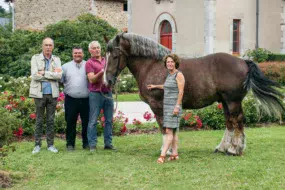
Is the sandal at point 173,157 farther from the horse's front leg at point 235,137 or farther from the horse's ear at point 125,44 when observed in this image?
the horse's ear at point 125,44

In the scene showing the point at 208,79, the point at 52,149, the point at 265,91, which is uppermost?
the point at 208,79

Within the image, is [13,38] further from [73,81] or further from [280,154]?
[280,154]

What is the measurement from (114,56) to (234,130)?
242 centimetres

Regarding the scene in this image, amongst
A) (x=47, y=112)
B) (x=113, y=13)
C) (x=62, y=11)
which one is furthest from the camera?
(x=62, y=11)

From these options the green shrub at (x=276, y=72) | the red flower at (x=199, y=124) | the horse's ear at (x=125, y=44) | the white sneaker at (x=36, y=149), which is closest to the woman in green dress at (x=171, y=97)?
the horse's ear at (x=125, y=44)

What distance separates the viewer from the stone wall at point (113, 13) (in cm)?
3250

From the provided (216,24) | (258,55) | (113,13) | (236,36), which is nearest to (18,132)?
(216,24)

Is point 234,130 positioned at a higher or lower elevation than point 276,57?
lower

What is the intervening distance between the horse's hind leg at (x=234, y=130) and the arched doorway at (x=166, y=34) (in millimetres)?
18224

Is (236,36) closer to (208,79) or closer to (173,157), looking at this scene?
(208,79)

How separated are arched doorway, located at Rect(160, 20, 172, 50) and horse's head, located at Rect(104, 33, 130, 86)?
18.1 m

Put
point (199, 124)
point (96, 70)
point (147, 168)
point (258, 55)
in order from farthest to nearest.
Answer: point (258, 55) → point (199, 124) → point (96, 70) → point (147, 168)

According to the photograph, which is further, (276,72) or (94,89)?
(276,72)

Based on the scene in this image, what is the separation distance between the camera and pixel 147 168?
723 cm
